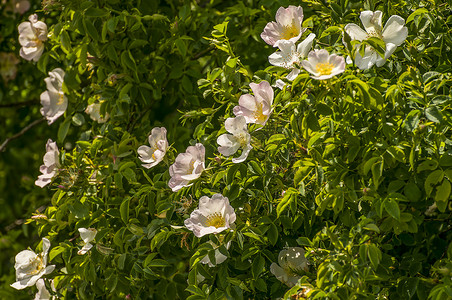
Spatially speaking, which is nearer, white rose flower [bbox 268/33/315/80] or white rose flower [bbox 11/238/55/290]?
white rose flower [bbox 268/33/315/80]

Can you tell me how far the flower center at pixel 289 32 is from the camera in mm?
1586

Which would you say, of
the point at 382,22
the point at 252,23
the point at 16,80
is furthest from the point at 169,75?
the point at 16,80

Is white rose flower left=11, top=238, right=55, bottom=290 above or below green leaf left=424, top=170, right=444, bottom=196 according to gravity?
below

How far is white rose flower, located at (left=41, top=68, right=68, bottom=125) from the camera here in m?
2.01

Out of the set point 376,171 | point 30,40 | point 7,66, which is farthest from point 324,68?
point 7,66

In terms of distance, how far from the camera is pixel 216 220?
1504mm

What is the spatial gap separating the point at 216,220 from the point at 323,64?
1.40ft

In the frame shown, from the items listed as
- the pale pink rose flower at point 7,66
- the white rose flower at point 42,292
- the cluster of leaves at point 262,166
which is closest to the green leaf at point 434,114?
the cluster of leaves at point 262,166

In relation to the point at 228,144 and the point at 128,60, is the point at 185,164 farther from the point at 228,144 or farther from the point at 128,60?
the point at 128,60

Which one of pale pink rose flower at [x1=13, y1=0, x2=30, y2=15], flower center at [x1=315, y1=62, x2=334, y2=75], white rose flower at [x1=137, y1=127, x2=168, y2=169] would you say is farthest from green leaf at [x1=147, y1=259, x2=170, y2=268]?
pale pink rose flower at [x1=13, y1=0, x2=30, y2=15]

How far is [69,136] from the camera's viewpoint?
2340 millimetres

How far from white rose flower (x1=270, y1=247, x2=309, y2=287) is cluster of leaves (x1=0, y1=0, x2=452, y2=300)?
31 mm

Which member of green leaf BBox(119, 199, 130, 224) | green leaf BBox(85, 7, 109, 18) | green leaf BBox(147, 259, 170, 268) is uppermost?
green leaf BBox(85, 7, 109, 18)

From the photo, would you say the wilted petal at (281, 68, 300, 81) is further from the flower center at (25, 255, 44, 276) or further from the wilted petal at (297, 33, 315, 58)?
the flower center at (25, 255, 44, 276)
